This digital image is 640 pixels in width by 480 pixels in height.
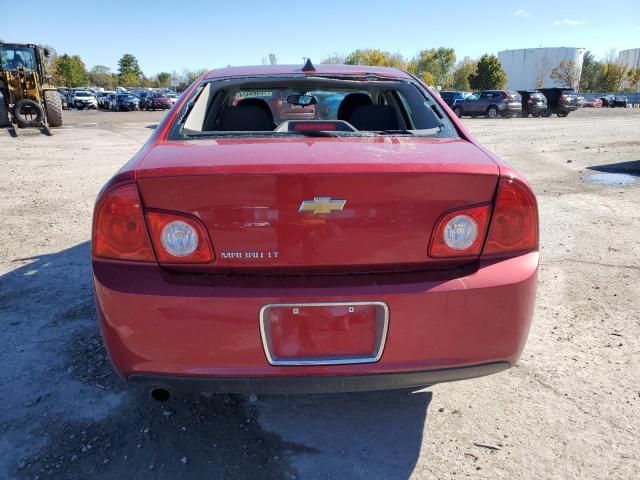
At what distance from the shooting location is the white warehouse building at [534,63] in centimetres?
9862

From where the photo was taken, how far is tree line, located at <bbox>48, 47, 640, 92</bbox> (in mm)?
67562

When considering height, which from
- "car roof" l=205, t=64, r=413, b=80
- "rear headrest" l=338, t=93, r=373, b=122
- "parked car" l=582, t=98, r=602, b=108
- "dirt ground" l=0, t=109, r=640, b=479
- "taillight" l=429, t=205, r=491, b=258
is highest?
"car roof" l=205, t=64, r=413, b=80

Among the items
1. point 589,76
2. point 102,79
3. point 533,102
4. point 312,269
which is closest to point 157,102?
point 533,102

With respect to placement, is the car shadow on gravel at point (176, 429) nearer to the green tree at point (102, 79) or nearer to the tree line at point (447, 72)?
the tree line at point (447, 72)

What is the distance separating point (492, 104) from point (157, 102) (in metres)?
25.4

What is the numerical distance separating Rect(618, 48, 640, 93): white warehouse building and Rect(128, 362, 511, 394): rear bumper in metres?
127

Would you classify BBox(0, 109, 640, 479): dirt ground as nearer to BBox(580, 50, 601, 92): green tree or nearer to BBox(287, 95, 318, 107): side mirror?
BBox(287, 95, 318, 107): side mirror

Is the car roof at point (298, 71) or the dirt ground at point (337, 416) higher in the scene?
the car roof at point (298, 71)

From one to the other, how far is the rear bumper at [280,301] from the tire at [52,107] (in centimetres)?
1916

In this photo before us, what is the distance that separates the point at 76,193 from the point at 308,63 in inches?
216

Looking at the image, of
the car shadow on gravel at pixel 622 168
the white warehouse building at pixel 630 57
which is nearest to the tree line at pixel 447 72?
the white warehouse building at pixel 630 57

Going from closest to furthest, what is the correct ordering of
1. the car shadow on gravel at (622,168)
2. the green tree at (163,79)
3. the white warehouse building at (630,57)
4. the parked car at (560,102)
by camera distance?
the car shadow on gravel at (622,168)
the parked car at (560,102)
the white warehouse building at (630,57)
the green tree at (163,79)

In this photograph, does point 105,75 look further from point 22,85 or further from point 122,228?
point 122,228

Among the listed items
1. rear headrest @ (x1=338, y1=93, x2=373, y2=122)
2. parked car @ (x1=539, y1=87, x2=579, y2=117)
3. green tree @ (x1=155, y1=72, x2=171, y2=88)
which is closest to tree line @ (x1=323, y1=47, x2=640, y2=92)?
parked car @ (x1=539, y1=87, x2=579, y2=117)
